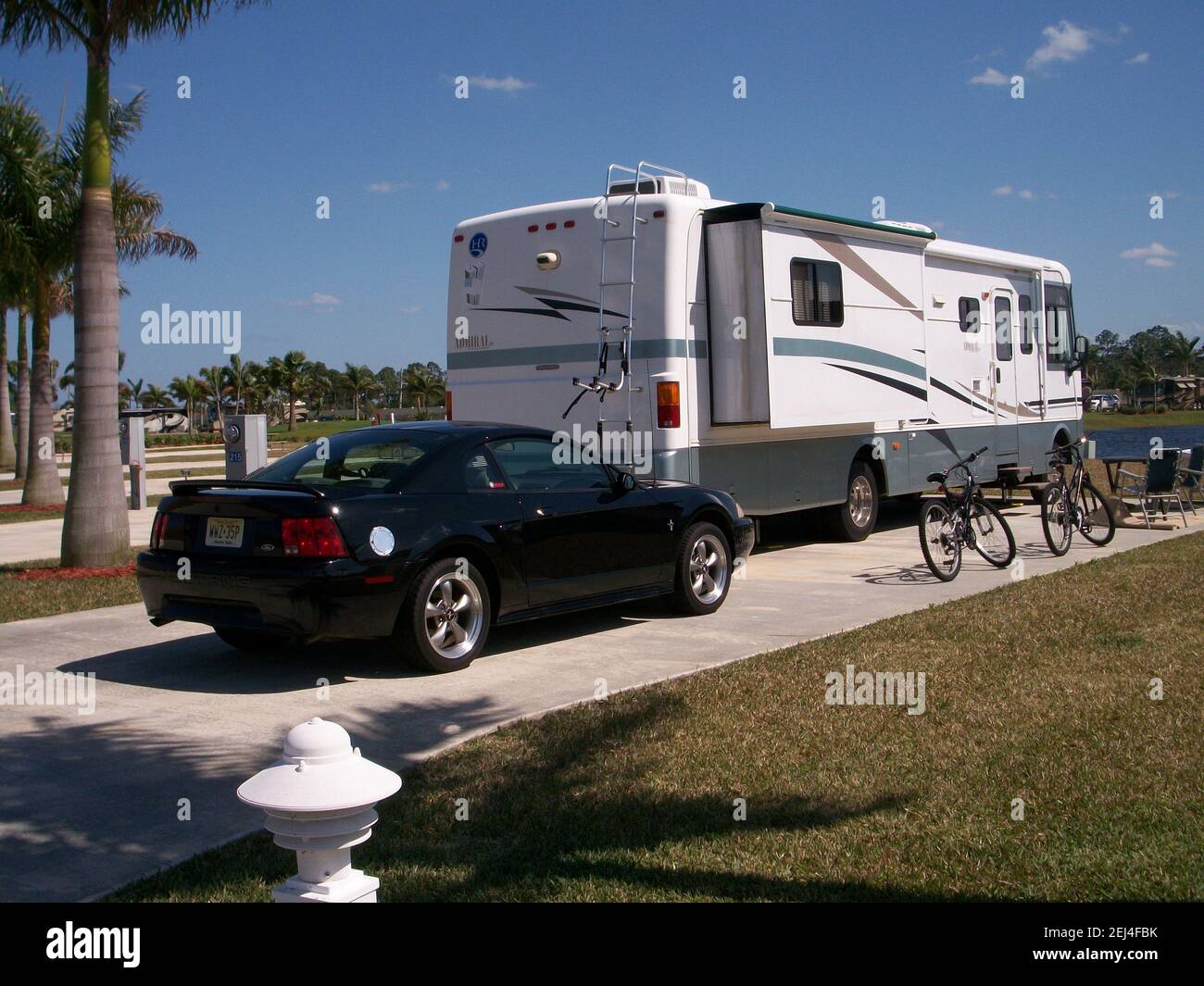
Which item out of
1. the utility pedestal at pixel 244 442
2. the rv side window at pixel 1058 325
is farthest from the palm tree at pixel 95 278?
the rv side window at pixel 1058 325

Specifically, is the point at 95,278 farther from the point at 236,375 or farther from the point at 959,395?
the point at 236,375

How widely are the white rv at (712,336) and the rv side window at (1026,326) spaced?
2811mm

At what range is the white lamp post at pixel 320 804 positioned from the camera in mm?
2789

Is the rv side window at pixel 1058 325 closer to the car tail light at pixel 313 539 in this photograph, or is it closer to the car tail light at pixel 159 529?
the car tail light at pixel 313 539

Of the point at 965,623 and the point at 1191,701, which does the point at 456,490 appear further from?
the point at 1191,701

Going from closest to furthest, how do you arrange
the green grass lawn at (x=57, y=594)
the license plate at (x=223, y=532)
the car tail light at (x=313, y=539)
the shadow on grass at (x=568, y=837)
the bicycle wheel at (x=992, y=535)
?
the shadow on grass at (x=568, y=837) → the car tail light at (x=313, y=539) → the license plate at (x=223, y=532) → the green grass lawn at (x=57, y=594) → the bicycle wheel at (x=992, y=535)

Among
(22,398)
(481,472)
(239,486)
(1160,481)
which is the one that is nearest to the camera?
(239,486)

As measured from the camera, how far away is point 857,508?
46.2ft

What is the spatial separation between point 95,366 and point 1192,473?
12.9 m

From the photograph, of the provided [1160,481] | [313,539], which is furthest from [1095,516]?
[313,539]

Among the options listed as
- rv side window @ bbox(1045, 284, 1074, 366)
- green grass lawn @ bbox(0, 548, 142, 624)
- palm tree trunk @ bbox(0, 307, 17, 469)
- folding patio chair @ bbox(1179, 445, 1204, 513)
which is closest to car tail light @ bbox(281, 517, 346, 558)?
green grass lawn @ bbox(0, 548, 142, 624)

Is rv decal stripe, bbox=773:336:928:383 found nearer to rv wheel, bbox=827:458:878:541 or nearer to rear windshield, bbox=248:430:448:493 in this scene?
rv wheel, bbox=827:458:878:541

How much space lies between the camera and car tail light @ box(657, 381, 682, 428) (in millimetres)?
10938
